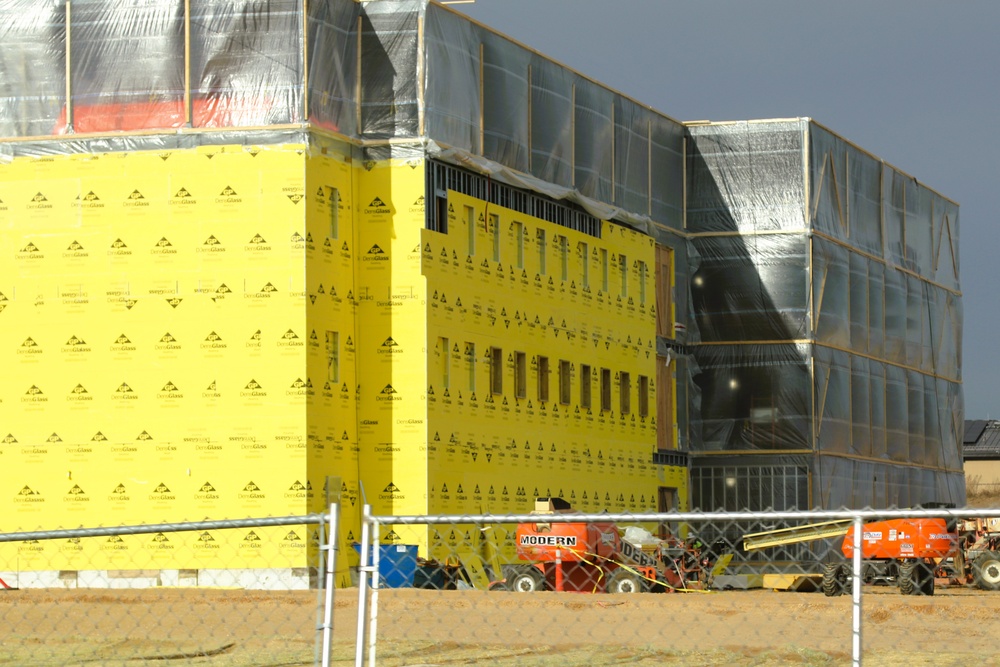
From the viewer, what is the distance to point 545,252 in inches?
1668

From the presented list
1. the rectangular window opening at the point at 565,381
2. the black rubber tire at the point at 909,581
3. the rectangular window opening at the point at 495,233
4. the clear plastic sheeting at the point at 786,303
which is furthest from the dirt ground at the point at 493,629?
the clear plastic sheeting at the point at 786,303

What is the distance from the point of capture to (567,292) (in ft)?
142

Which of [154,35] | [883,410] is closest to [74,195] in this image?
[154,35]

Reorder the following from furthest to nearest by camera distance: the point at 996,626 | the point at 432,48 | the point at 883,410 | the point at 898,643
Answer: the point at 883,410 < the point at 432,48 < the point at 996,626 < the point at 898,643

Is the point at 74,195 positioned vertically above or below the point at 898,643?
above

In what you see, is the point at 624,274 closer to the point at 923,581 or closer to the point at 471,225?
the point at 471,225

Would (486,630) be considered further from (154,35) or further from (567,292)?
(567,292)

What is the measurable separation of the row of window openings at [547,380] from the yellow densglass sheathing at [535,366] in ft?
0.13

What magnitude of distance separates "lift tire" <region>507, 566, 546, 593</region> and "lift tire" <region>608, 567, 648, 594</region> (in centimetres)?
140

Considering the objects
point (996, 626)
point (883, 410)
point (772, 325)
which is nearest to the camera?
point (996, 626)

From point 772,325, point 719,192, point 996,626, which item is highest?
point 719,192

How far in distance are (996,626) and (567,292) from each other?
2141 centimetres

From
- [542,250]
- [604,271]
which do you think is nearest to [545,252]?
[542,250]

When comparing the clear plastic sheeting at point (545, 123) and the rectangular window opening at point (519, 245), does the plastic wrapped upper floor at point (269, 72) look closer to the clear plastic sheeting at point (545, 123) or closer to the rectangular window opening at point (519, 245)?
the clear plastic sheeting at point (545, 123)
